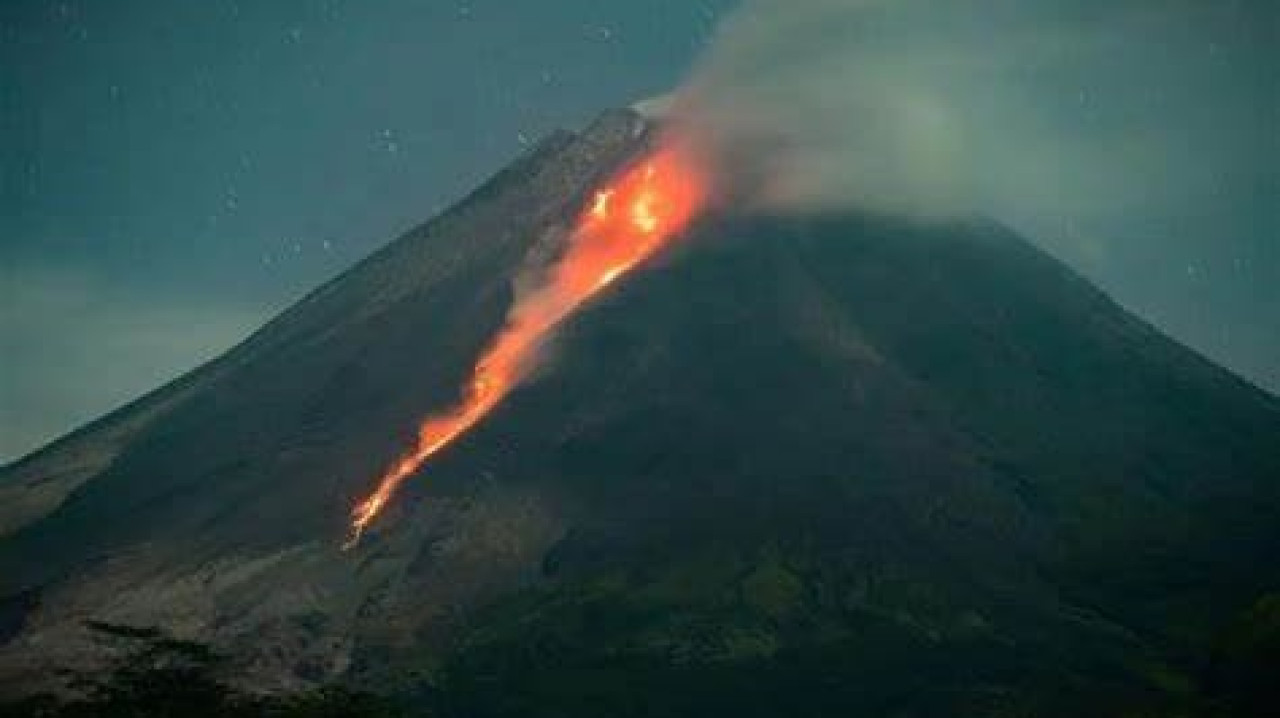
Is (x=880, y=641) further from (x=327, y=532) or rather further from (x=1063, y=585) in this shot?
(x=327, y=532)

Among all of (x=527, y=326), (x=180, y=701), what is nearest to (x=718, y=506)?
(x=527, y=326)

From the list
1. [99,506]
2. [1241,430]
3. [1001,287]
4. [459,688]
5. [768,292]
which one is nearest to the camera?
[459,688]

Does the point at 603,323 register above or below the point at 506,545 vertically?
above

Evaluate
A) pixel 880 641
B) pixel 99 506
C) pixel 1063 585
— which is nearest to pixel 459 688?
pixel 880 641

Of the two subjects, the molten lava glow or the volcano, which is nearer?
the volcano

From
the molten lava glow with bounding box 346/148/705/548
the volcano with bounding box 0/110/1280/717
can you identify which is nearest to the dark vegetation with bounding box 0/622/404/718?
the volcano with bounding box 0/110/1280/717

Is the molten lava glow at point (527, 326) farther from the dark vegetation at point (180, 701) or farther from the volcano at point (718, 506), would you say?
the dark vegetation at point (180, 701)

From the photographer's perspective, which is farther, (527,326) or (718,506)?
(527,326)

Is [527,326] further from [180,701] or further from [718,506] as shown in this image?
[180,701]

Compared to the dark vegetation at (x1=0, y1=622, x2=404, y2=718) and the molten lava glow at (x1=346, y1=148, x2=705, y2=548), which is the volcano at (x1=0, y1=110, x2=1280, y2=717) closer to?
the molten lava glow at (x1=346, y1=148, x2=705, y2=548)
